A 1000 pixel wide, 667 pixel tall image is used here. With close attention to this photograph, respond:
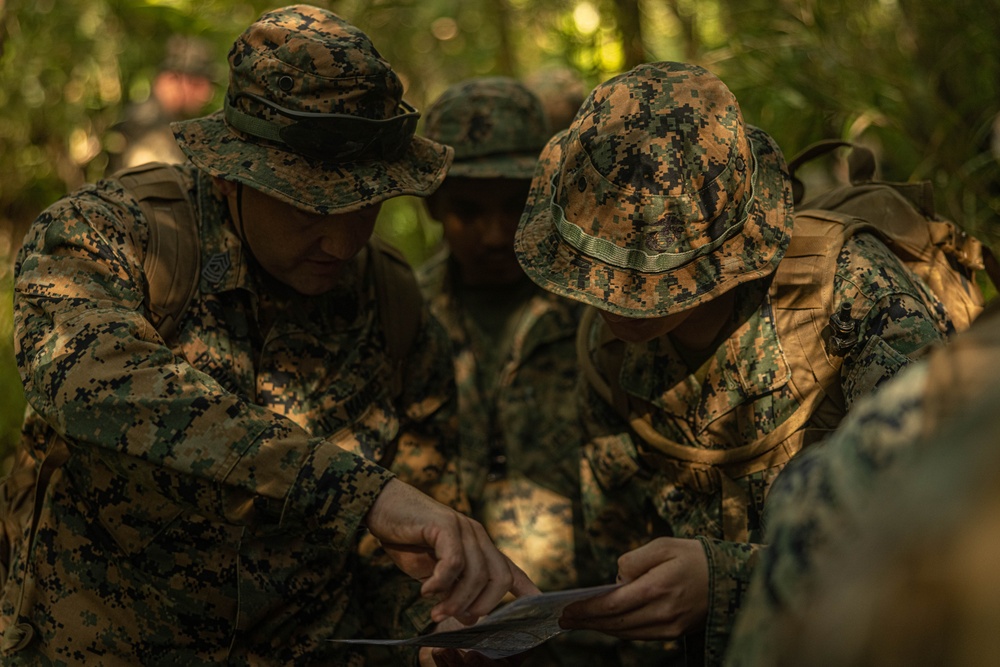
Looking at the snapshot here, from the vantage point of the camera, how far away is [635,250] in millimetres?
2428

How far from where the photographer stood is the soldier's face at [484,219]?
13.0 ft

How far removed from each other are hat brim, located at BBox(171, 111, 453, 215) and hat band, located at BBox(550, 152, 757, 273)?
435 mm

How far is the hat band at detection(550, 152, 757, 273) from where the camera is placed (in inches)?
94.7

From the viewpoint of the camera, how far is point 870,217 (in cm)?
280

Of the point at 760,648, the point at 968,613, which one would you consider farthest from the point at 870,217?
the point at 968,613

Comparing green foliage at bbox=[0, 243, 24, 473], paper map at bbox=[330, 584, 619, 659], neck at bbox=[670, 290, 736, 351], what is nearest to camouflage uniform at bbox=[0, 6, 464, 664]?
paper map at bbox=[330, 584, 619, 659]

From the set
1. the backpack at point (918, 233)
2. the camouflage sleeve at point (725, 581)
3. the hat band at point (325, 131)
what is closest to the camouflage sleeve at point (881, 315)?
the backpack at point (918, 233)

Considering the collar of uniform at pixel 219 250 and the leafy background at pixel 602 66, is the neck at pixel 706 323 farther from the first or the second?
the leafy background at pixel 602 66

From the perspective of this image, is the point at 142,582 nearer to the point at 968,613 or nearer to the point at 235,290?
the point at 235,290

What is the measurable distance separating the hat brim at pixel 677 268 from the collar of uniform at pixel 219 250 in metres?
0.72

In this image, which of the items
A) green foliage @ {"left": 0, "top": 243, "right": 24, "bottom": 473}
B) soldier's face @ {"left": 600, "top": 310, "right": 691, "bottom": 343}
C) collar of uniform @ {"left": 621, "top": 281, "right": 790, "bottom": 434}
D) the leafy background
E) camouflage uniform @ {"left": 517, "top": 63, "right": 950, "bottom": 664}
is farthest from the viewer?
green foliage @ {"left": 0, "top": 243, "right": 24, "bottom": 473}

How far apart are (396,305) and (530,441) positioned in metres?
1.11

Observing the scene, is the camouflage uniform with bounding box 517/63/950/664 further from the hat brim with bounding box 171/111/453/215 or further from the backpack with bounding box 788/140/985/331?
the hat brim with bounding box 171/111/453/215

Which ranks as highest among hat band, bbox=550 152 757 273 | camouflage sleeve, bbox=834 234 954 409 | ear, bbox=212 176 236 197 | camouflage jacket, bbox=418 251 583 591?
ear, bbox=212 176 236 197
